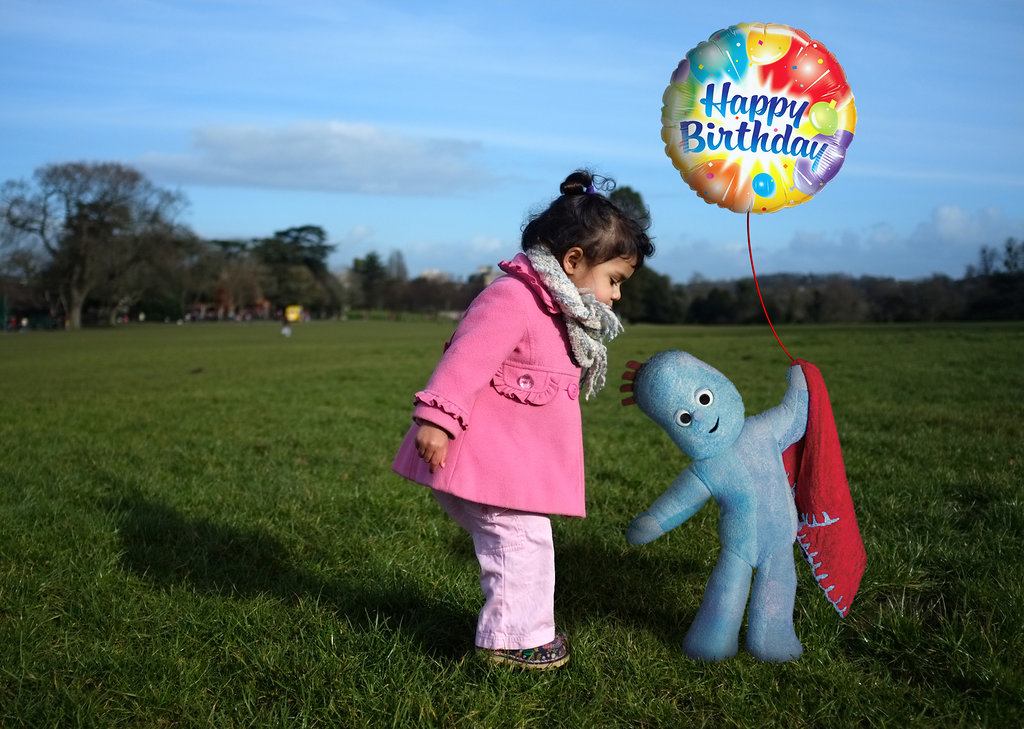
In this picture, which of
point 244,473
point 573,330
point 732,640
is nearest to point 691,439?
point 573,330

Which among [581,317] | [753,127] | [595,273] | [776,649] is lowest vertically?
[776,649]

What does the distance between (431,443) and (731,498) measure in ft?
3.06

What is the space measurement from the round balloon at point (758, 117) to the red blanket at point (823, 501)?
2.05ft

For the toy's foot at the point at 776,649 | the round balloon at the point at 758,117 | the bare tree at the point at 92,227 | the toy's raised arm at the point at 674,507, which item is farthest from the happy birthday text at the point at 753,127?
the bare tree at the point at 92,227

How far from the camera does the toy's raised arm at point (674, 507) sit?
2.60 meters

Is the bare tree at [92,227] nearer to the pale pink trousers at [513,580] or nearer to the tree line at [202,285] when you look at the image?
the tree line at [202,285]

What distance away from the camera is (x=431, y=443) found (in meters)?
2.35

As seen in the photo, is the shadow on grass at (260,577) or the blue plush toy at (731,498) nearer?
the blue plush toy at (731,498)

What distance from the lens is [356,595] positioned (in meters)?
3.30

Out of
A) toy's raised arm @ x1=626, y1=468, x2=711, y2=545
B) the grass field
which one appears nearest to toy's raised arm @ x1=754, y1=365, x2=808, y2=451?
toy's raised arm @ x1=626, y1=468, x2=711, y2=545

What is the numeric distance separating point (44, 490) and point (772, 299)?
33.2 meters

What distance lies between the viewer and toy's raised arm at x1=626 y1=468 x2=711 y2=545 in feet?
8.54

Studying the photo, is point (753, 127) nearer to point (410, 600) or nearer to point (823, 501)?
point (823, 501)

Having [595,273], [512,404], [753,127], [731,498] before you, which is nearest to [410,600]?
[512,404]
